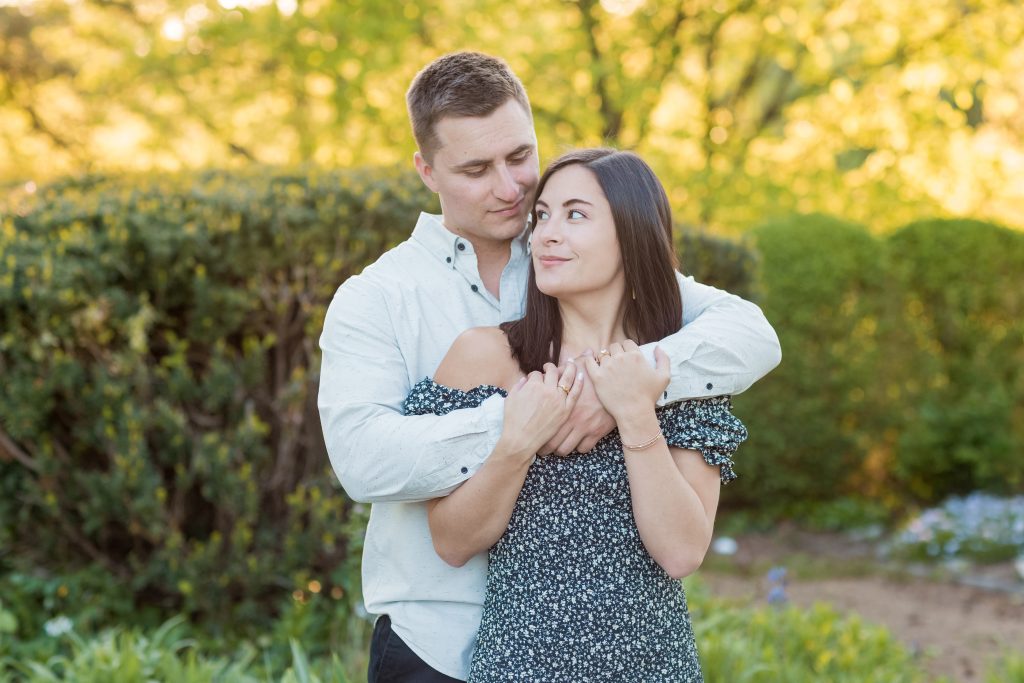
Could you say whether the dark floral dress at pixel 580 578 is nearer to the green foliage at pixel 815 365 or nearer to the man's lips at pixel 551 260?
the man's lips at pixel 551 260

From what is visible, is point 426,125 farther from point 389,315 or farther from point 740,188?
point 740,188

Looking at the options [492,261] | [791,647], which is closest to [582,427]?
[492,261]

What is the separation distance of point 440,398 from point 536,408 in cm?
24

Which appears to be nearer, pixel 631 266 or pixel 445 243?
pixel 631 266

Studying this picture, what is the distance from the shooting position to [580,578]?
2.12 meters

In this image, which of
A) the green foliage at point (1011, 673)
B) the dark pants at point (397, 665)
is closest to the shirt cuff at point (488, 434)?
the dark pants at point (397, 665)

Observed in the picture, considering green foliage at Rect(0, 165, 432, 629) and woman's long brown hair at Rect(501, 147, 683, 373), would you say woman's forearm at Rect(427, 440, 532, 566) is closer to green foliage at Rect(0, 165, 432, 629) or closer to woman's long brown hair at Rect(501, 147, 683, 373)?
woman's long brown hair at Rect(501, 147, 683, 373)

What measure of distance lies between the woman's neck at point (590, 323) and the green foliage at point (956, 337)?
655 centimetres

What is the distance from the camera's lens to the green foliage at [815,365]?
7992mm

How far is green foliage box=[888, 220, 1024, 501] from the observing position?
8.21 metres

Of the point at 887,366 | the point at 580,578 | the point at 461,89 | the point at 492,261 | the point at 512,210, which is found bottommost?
the point at 887,366

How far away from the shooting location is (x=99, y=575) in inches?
166

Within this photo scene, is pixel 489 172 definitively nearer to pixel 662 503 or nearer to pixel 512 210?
pixel 512 210

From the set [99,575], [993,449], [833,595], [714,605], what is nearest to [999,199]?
[993,449]
